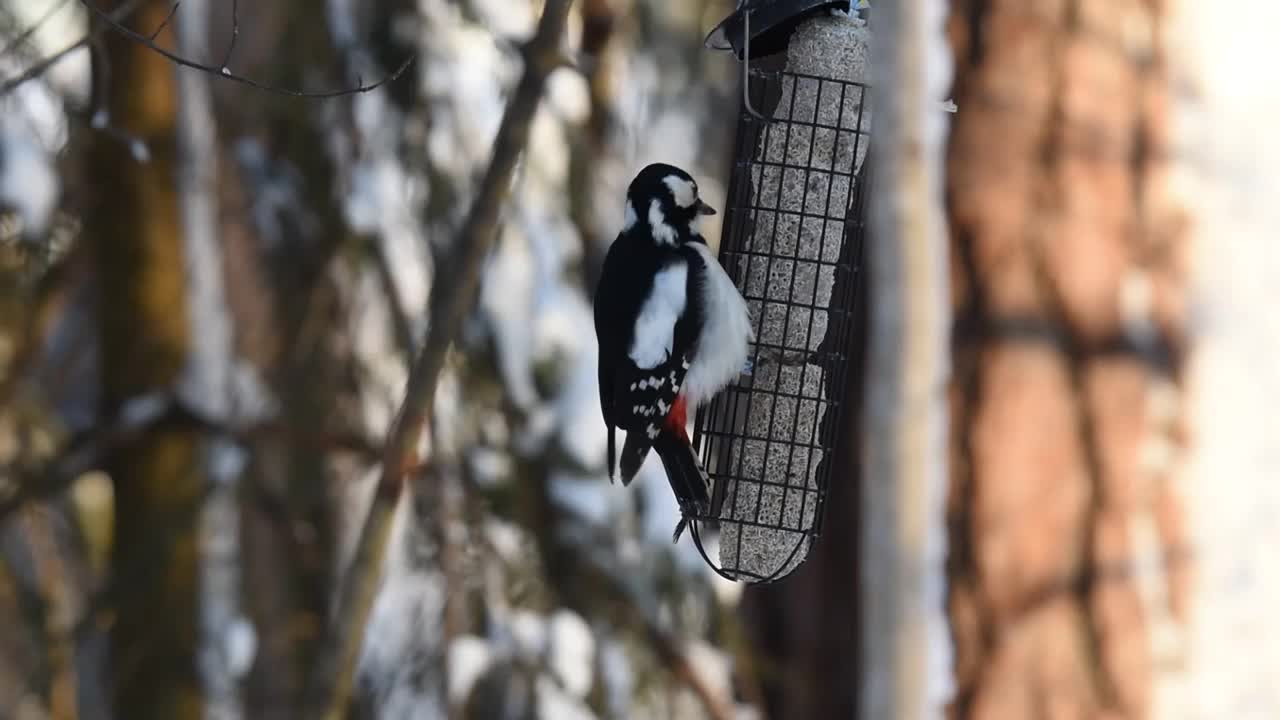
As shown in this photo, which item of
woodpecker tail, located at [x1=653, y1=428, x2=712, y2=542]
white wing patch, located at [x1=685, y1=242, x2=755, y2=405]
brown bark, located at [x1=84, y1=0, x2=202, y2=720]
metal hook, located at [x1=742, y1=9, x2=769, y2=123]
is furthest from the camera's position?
brown bark, located at [x1=84, y1=0, x2=202, y2=720]

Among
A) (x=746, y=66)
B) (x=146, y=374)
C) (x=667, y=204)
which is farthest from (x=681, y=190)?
(x=146, y=374)

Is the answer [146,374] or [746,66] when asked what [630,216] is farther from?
[146,374]

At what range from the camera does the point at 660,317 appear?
10.00 ft

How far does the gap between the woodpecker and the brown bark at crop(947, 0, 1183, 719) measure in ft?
4.55

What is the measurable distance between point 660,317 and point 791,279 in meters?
0.42

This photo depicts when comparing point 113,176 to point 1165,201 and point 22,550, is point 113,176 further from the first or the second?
point 1165,201

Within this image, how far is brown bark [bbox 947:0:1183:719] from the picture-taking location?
429cm

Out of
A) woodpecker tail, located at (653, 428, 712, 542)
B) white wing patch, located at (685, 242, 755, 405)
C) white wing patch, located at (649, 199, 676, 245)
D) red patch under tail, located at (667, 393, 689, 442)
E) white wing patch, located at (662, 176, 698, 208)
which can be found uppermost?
white wing patch, located at (662, 176, 698, 208)

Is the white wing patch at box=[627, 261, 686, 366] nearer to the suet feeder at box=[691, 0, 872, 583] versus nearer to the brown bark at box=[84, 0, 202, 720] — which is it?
the suet feeder at box=[691, 0, 872, 583]

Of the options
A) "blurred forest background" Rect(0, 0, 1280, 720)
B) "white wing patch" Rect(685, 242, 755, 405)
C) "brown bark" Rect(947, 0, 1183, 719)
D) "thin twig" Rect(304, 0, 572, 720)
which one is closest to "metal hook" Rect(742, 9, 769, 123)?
"thin twig" Rect(304, 0, 572, 720)

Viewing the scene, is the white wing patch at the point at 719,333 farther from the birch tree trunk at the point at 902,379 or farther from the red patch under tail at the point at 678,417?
the birch tree trunk at the point at 902,379

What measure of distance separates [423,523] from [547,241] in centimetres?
94

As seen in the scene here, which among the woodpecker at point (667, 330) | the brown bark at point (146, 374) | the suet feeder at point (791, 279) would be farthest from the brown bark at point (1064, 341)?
the brown bark at point (146, 374)

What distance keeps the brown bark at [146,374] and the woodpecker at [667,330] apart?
7.49 feet
